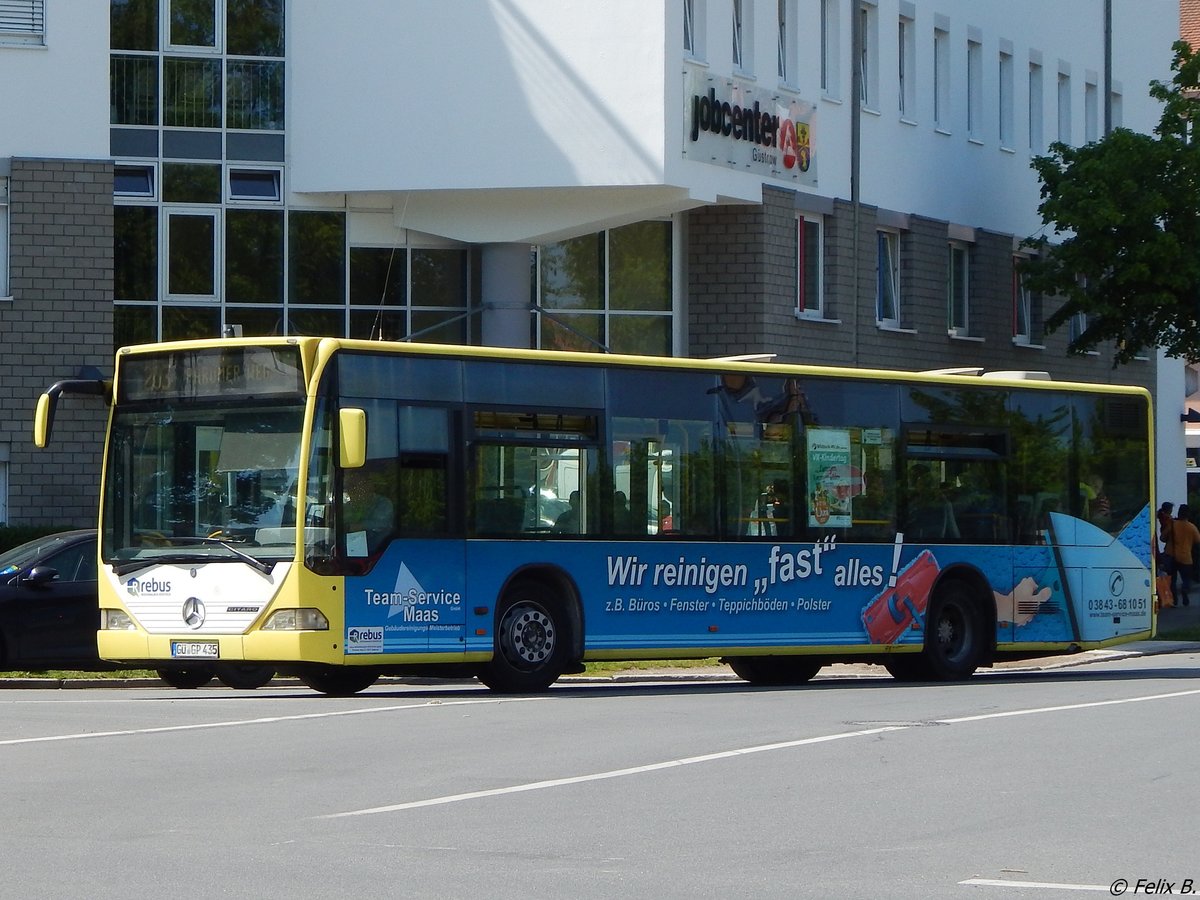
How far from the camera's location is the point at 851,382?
21109 millimetres

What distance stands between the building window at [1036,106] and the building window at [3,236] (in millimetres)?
21809

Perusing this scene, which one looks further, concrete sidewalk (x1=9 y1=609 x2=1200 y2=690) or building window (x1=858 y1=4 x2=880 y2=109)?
building window (x1=858 y1=4 x2=880 y2=109)

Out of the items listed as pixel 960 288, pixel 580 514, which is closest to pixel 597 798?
pixel 580 514

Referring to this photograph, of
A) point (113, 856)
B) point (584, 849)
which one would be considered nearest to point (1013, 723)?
point (584, 849)

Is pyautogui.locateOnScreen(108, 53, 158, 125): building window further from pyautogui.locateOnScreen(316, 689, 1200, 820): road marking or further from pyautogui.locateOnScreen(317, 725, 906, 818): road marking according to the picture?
pyautogui.locateOnScreen(317, 725, 906, 818): road marking

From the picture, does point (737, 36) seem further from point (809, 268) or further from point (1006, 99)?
point (1006, 99)

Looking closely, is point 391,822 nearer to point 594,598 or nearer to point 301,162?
point 594,598

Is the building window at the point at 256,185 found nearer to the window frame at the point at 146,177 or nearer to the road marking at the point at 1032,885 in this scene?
the window frame at the point at 146,177

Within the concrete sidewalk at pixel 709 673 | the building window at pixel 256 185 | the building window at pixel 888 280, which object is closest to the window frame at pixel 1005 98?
the building window at pixel 888 280

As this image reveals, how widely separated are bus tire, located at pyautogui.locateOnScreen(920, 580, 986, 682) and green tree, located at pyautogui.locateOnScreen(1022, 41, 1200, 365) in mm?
15844

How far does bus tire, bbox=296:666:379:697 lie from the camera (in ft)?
61.5

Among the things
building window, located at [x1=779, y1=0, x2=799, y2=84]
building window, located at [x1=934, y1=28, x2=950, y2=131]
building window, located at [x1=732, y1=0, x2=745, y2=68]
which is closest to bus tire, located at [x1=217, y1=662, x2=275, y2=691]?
building window, located at [x1=732, y1=0, x2=745, y2=68]

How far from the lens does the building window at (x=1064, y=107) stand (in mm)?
45031

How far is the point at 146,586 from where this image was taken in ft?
57.6
